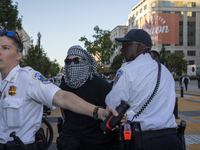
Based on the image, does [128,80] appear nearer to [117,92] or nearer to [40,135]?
[117,92]

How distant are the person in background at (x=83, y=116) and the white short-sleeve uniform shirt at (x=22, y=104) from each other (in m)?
0.72

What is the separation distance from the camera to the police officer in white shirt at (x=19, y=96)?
1894 mm

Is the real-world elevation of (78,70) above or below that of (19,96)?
above

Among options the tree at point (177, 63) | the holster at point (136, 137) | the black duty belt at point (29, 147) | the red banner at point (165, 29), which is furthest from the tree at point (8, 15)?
the red banner at point (165, 29)

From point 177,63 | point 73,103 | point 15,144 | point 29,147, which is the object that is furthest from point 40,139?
point 177,63

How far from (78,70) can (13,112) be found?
1076 mm

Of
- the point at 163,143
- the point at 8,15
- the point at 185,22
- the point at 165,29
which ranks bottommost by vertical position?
the point at 163,143

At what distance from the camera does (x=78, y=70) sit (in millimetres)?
2822

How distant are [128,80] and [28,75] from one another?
933 mm

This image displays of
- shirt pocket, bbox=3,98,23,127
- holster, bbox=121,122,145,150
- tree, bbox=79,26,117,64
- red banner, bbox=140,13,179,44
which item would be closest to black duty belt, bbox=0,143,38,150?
shirt pocket, bbox=3,98,23,127

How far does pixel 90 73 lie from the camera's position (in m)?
2.91

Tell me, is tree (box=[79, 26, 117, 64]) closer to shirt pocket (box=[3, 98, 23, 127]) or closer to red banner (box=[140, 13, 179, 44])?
red banner (box=[140, 13, 179, 44])

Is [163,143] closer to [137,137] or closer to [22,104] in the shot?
[137,137]

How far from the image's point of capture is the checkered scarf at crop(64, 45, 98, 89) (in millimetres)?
2766
